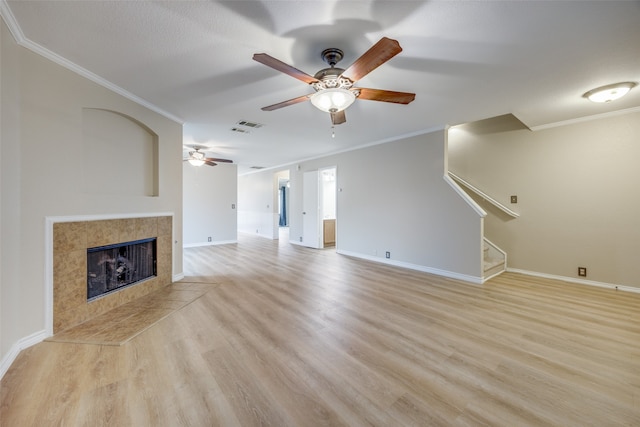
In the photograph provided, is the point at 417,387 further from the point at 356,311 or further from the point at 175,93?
the point at 175,93

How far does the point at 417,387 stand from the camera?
5.56 feet

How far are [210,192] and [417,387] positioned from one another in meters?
7.35

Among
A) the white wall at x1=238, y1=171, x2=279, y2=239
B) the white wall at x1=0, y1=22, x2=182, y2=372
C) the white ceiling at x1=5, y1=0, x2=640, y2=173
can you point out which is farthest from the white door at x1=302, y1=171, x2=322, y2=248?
the white wall at x1=0, y1=22, x2=182, y2=372

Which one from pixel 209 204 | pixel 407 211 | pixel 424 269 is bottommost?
pixel 424 269

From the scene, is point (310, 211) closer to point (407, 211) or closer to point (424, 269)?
point (407, 211)

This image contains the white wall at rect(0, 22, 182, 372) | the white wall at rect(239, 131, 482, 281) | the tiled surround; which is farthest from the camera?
the white wall at rect(239, 131, 482, 281)

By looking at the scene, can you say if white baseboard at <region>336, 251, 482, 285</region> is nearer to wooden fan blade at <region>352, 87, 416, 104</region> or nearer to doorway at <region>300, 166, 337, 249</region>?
doorway at <region>300, 166, 337, 249</region>

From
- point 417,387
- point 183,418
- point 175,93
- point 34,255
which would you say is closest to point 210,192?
point 175,93

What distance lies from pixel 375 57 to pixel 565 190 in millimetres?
4509

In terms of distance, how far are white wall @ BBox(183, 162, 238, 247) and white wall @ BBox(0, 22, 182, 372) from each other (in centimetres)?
460

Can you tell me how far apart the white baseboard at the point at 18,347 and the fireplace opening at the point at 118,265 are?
0.49 meters

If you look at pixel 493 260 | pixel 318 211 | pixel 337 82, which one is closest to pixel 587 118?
pixel 493 260

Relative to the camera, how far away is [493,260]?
15.6ft

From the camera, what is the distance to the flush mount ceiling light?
109 inches
